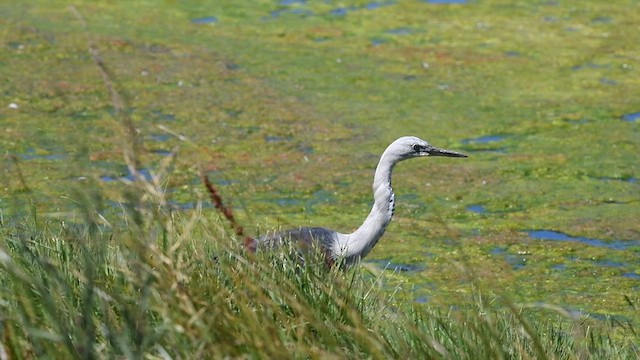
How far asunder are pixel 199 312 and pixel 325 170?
20.9ft

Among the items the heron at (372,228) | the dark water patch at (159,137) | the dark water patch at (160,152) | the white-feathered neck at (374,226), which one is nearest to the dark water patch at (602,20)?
the dark water patch at (159,137)

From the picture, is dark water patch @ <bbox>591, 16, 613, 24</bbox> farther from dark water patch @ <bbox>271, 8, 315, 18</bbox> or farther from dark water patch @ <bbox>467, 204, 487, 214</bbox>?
dark water patch @ <bbox>467, 204, 487, 214</bbox>

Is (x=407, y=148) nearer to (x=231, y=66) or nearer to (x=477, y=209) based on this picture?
(x=477, y=209)

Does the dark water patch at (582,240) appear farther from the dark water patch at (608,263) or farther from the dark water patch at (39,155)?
the dark water patch at (39,155)

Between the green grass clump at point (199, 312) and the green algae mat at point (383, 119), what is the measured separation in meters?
1.05

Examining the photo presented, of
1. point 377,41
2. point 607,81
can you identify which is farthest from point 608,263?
point 377,41

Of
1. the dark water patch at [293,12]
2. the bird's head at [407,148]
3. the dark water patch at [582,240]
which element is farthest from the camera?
the dark water patch at [293,12]

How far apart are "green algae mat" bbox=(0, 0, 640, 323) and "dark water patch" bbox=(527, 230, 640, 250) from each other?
19mm

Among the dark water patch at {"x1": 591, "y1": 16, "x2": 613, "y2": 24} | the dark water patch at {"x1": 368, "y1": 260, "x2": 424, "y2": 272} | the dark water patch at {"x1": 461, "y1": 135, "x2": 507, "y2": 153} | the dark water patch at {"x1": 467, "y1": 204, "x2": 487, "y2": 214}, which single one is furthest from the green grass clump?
the dark water patch at {"x1": 591, "y1": 16, "x2": 613, "y2": 24}

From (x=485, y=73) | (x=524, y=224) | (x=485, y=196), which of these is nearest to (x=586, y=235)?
(x=524, y=224)

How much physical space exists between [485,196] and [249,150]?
2124 millimetres

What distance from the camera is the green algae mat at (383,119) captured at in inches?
300

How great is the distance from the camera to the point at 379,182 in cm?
627

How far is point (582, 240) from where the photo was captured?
7871 mm
